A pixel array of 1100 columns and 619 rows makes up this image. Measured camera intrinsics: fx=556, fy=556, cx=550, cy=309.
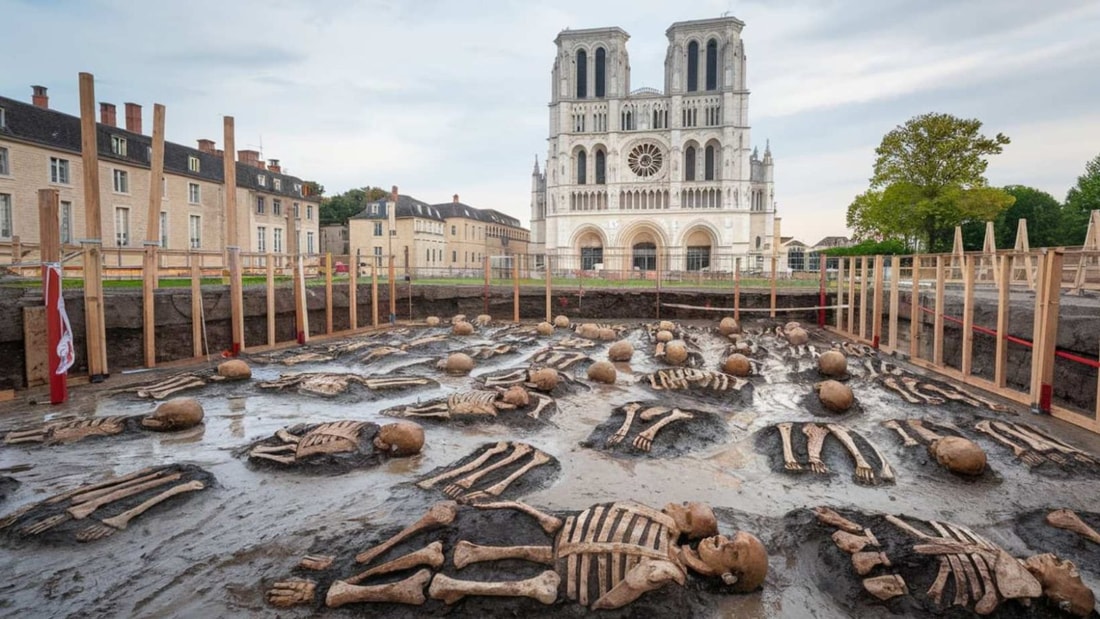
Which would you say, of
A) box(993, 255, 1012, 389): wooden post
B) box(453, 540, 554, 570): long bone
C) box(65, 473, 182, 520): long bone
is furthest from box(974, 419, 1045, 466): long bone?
box(65, 473, 182, 520): long bone

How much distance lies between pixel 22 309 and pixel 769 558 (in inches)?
506

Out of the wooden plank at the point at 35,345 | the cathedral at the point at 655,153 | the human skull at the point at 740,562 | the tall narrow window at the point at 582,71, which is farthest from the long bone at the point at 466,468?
the tall narrow window at the point at 582,71

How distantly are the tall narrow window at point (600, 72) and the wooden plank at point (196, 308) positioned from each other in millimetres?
64245

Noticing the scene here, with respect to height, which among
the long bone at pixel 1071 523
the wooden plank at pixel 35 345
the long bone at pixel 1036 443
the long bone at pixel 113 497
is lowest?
the long bone at pixel 1071 523

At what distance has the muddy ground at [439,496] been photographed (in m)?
4.05

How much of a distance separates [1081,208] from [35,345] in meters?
67.6

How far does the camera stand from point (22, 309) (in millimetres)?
10141

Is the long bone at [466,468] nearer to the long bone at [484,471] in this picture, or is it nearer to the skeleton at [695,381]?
the long bone at [484,471]

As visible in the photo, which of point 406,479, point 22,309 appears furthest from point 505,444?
point 22,309

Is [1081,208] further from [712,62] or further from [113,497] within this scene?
[113,497]

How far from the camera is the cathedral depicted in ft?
210

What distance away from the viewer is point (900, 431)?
25.0 ft

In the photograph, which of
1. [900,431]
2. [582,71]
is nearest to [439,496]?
[900,431]

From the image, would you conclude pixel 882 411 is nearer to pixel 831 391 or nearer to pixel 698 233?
pixel 831 391
